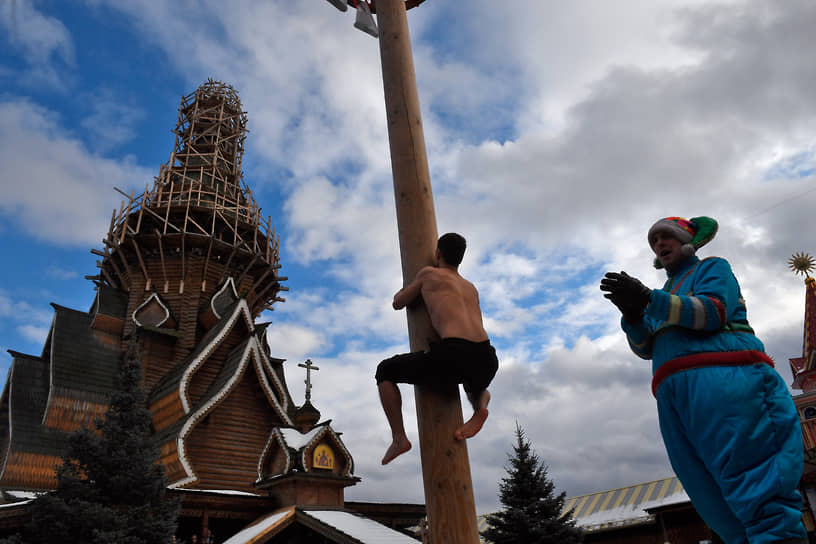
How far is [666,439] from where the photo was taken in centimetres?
263

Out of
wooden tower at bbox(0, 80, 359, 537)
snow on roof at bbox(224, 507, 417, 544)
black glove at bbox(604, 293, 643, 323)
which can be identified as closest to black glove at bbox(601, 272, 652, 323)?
black glove at bbox(604, 293, 643, 323)

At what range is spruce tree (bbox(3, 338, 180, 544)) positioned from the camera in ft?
29.2

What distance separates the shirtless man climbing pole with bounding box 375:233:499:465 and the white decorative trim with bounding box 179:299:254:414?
1468 cm

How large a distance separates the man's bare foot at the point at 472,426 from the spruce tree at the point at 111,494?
331 inches

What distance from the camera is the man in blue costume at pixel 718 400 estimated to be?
216cm

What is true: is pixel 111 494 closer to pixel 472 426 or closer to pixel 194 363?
pixel 194 363

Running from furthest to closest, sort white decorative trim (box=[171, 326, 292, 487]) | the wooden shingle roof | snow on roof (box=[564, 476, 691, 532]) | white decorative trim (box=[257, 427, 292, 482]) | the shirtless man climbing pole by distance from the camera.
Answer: snow on roof (box=[564, 476, 691, 532]) < the wooden shingle roof < white decorative trim (box=[171, 326, 292, 487]) < white decorative trim (box=[257, 427, 292, 482]) < the shirtless man climbing pole

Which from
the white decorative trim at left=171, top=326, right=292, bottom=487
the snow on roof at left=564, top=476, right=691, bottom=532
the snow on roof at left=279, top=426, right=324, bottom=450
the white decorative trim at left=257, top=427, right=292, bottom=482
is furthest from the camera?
the snow on roof at left=564, top=476, right=691, bottom=532

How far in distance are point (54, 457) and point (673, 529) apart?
62.4 feet

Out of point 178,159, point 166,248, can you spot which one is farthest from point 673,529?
point 178,159

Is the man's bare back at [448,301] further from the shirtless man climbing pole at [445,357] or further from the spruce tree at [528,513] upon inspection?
the spruce tree at [528,513]

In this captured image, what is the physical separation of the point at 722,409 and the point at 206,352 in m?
17.3

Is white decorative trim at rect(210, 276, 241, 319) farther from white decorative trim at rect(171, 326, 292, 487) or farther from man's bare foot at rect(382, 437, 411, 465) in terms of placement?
man's bare foot at rect(382, 437, 411, 465)

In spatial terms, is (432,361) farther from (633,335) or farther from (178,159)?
(178,159)
